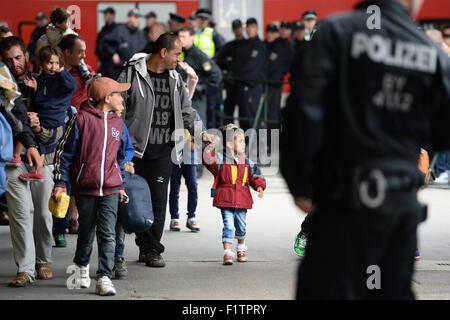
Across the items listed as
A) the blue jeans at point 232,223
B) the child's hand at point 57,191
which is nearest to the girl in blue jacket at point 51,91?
the child's hand at point 57,191

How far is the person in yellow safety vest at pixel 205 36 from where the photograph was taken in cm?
1362

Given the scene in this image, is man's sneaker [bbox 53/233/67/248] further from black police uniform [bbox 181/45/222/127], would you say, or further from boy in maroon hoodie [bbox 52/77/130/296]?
black police uniform [bbox 181/45/222/127]

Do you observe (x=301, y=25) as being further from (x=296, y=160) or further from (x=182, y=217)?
(x=296, y=160)

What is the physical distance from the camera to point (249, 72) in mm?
14602

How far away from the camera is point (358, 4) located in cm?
312

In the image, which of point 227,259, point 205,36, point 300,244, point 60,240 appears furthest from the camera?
point 205,36

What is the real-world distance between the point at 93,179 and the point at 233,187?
5.45 feet

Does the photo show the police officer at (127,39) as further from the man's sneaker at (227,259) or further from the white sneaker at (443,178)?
the man's sneaker at (227,259)

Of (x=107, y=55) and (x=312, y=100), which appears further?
(x=107, y=55)

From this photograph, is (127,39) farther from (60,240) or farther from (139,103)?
(139,103)

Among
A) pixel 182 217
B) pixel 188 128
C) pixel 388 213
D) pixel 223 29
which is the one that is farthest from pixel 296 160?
pixel 223 29

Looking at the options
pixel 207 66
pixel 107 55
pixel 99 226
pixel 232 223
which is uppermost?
pixel 107 55

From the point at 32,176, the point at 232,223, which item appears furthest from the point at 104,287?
the point at 232,223
